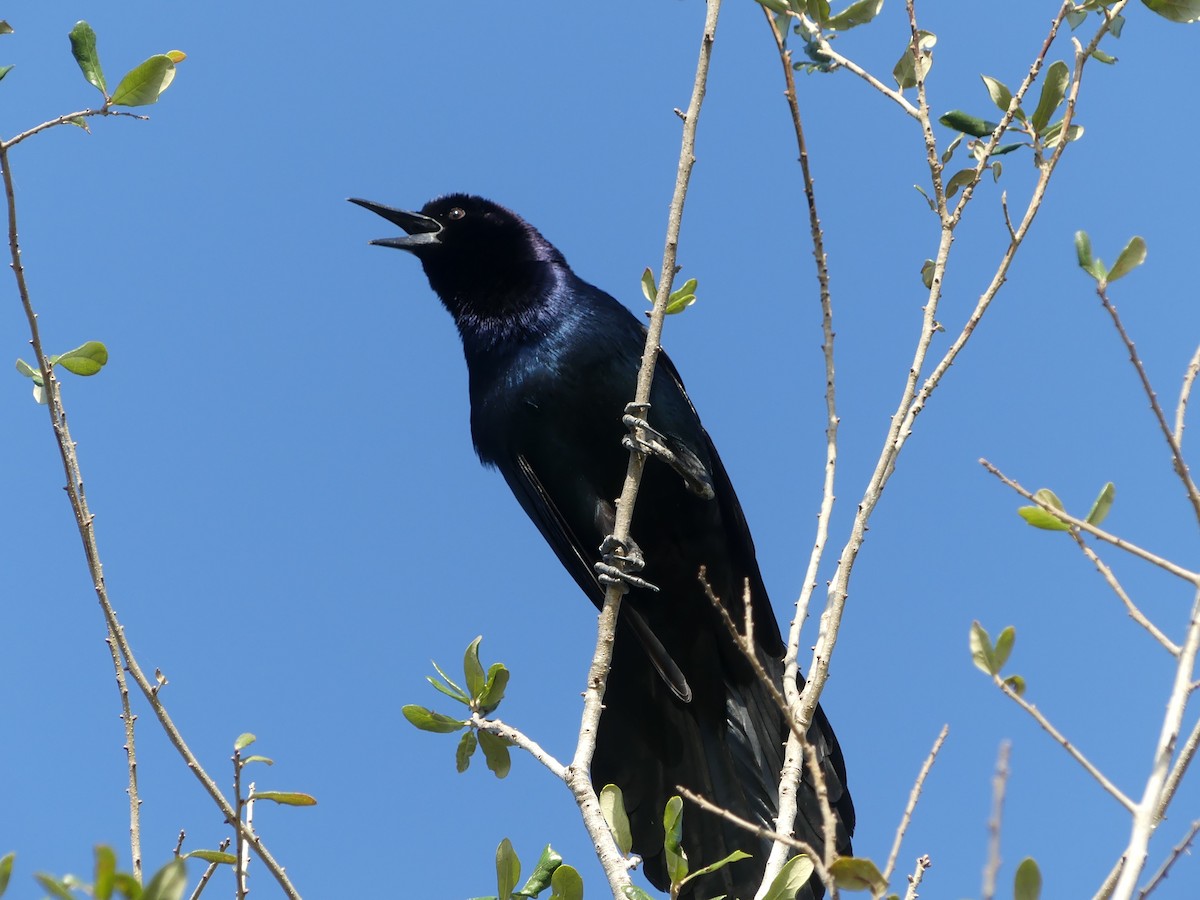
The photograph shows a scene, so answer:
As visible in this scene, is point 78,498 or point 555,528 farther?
point 555,528

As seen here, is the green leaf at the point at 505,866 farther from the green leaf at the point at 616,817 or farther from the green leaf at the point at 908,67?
the green leaf at the point at 908,67

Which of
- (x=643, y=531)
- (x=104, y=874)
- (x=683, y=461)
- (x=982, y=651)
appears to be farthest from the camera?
(x=643, y=531)

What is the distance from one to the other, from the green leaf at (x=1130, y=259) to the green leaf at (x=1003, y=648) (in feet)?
3.33

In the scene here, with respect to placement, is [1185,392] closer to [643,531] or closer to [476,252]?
[643,531]

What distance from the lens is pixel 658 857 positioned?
502 cm

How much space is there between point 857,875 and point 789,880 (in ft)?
1.92

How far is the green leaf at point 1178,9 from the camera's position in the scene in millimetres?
3666

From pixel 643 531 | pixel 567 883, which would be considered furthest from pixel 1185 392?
pixel 643 531

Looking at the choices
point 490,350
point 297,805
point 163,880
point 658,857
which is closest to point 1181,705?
point 163,880

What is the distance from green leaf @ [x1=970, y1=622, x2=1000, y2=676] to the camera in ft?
9.08

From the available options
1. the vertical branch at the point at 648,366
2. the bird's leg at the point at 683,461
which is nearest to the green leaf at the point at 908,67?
the vertical branch at the point at 648,366

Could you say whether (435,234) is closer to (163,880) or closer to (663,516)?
(663,516)

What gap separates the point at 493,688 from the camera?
3.90 metres

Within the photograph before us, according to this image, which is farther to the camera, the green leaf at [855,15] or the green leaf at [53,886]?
the green leaf at [855,15]
